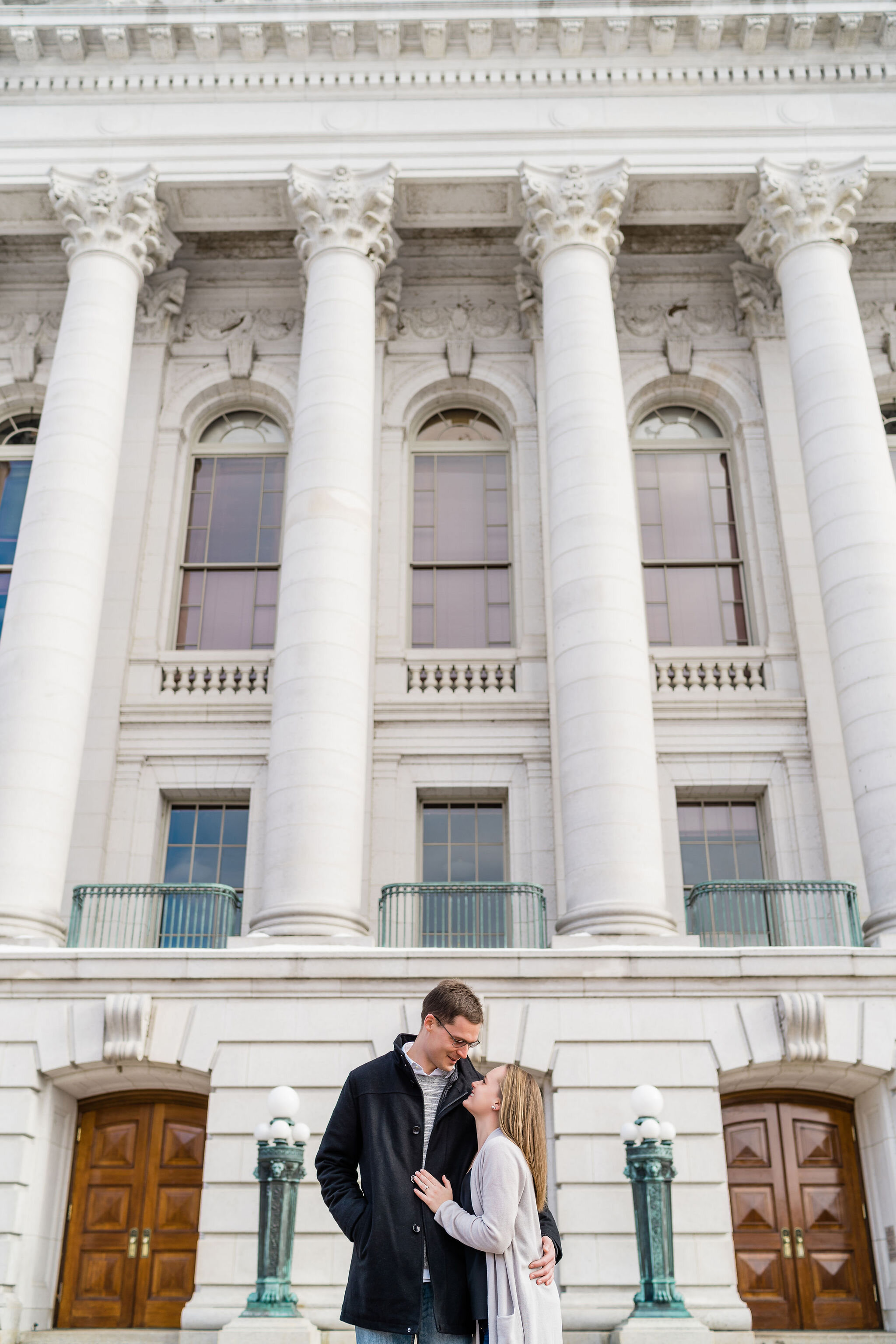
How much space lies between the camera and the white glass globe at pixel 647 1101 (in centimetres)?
1230

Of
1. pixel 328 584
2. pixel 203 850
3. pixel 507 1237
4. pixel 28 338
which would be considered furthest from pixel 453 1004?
pixel 28 338

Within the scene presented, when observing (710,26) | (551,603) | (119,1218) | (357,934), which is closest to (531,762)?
(551,603)

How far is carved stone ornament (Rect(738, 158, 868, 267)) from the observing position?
66.7ft

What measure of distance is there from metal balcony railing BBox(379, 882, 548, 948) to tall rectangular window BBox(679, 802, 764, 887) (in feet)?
9.61

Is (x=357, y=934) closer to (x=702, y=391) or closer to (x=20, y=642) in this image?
(x=20, y=642)

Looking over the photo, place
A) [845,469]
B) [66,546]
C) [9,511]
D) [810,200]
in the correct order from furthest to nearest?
[9,511] < [810,200] < [845,469] < [66,546]

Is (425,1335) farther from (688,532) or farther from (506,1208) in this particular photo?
(688,532)

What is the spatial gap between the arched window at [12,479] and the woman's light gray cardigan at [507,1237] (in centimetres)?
1894

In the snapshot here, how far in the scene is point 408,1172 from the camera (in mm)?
4832

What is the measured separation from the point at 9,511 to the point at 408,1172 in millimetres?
20426

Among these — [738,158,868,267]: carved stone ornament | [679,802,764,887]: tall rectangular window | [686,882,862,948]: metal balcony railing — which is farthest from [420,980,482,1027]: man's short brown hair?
[738,158,868,267]: carved stone ornament

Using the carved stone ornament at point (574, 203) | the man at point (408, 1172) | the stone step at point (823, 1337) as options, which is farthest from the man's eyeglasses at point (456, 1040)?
the carved stone ornament at point (574, 203)

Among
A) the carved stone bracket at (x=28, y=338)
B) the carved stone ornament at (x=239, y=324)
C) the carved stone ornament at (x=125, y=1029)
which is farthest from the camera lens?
the carved stone ornament at (x=239, y=324)

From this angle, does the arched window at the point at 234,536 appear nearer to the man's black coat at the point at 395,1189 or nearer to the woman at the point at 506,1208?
the man's black coat at the point at 395,1189
